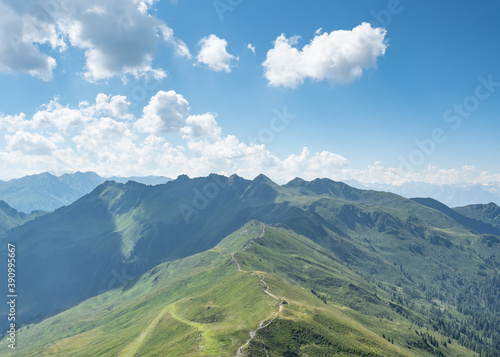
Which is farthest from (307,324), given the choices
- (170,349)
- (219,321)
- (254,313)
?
(170,349)

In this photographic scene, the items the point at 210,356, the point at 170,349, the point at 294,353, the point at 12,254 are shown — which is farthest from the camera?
the point at 12,254

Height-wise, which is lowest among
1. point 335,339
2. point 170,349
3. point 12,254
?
point 170,349

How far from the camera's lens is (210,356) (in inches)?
5266

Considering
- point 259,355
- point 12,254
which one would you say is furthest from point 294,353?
point 12,254

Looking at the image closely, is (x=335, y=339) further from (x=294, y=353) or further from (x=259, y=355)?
(x=259, y=355)

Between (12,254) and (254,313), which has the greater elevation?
(12,254)

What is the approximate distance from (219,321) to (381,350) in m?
99.5

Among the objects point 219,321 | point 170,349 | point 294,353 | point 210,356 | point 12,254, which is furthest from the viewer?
point 219,321

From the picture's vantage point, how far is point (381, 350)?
575 feet

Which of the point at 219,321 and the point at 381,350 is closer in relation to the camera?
the point at 381,350

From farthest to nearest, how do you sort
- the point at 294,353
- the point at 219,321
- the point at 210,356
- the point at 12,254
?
the point at 219,321, the point at 12,254, the point at 294,353, the point at 210,356

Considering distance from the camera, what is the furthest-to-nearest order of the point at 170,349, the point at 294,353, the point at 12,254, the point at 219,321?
the point at 219,321 < the point at 12,254 < the point at 170,349 < the point at 294,353

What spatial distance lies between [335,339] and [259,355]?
168 ft

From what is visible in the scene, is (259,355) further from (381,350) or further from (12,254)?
(12,254)
